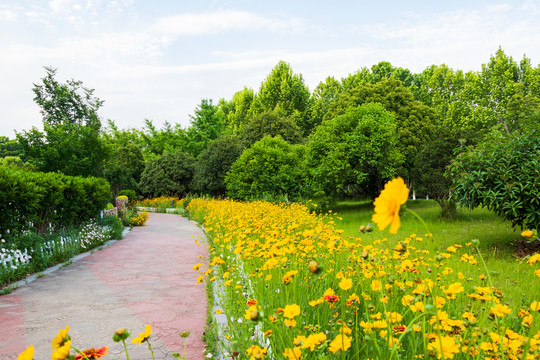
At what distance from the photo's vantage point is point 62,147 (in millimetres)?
12609

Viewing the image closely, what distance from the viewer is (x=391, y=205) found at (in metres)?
1.01

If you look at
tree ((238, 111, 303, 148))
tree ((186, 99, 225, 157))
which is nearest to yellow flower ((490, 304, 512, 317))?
tree ((238, 111, 303, 148))

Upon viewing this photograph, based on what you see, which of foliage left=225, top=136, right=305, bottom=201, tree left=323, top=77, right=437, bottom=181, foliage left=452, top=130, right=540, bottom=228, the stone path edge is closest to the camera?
the stone path edge

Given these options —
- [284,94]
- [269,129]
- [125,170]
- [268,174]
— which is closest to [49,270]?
[268,174]

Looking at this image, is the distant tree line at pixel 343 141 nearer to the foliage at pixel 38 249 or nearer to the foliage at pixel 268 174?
the foliage at pixel 268 174

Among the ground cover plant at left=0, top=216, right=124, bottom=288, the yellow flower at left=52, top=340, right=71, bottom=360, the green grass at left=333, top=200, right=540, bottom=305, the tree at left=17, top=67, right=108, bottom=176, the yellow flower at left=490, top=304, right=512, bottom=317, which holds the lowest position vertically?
the green grass at left=333, top=200, right=540, bottom=305

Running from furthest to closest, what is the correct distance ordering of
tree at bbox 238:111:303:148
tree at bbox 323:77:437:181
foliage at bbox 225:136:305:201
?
tree at bbox 238:111:303:148
tree at bbox 323:77:437:181
foliage at bbox 225:136:305:201

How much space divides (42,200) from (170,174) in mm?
21842

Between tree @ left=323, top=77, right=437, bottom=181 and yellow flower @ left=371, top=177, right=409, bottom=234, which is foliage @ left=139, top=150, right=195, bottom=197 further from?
yellow flower @ left=371, top=177, right=409, bottom=234

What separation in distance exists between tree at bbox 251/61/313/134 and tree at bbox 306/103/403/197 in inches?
659

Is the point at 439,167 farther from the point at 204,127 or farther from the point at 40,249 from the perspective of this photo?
the point at 204,127

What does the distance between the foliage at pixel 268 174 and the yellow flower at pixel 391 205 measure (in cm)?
1450

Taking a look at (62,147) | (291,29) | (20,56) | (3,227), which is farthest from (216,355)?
(62,147)

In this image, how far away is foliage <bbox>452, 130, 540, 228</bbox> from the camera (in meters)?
5.32
